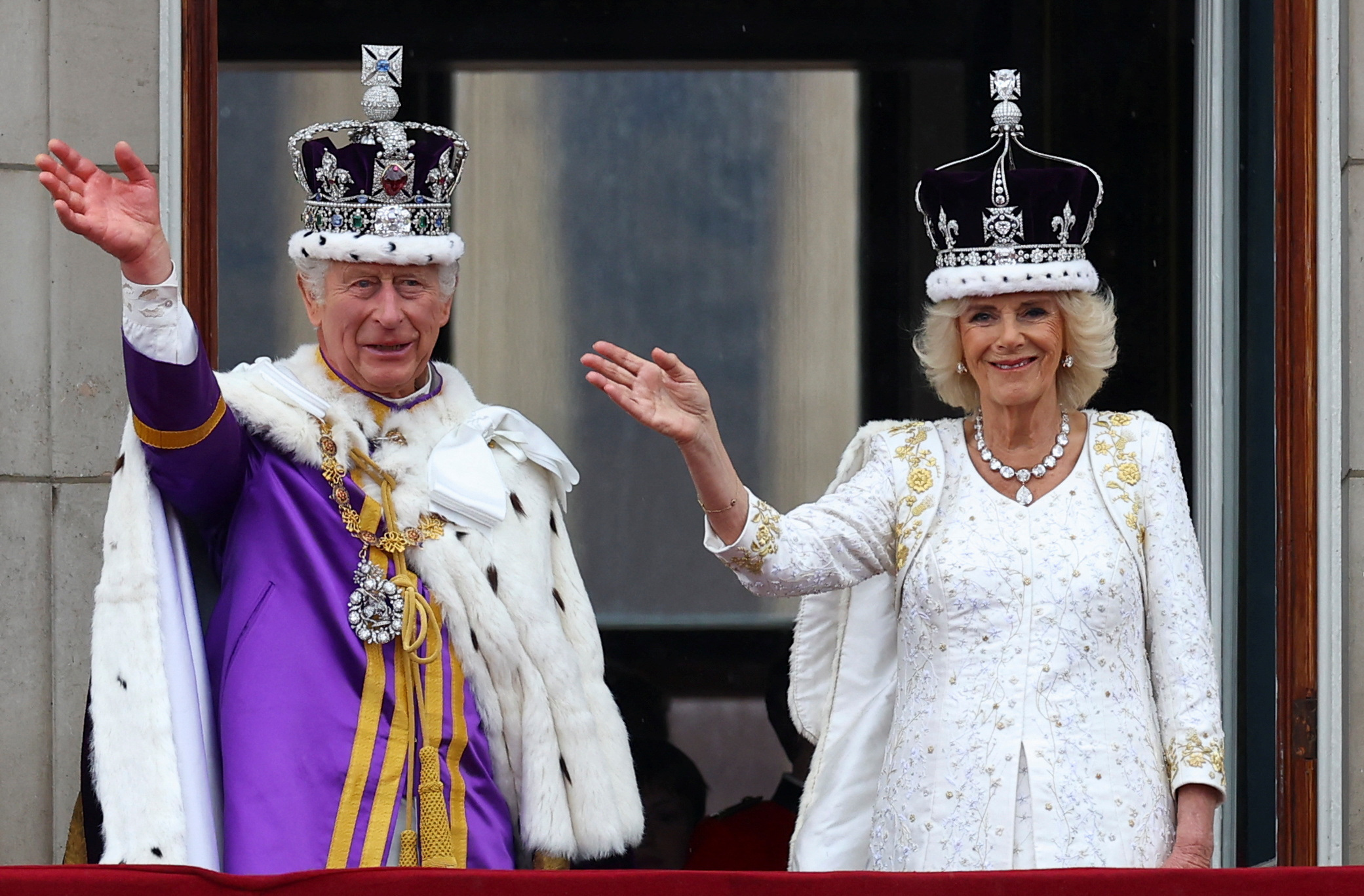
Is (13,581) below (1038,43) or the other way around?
below

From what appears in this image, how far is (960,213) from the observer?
3363 millimetres

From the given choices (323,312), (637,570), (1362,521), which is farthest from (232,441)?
(1362,521)

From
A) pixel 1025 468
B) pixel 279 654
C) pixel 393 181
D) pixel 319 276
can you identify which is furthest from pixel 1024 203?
pixel 279 654

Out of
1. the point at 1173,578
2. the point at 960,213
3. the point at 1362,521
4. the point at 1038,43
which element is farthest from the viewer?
the point at 1038,43

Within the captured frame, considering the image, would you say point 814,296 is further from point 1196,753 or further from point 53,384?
point 1196,753

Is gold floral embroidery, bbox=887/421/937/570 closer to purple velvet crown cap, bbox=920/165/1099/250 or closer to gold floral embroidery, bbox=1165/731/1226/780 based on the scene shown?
purple velvet crown cap, bbox=920/165/1099/250

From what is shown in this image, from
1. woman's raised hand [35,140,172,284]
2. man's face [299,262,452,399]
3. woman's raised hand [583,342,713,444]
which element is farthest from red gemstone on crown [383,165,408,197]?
woman's raised hand [583,342,713,444]

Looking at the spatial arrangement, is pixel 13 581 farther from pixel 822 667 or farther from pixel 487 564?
pixel 822 667

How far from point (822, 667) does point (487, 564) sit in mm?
652

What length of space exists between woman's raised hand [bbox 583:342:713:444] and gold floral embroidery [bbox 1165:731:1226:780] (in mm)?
856

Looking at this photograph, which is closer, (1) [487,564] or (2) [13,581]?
(1) [487,564]

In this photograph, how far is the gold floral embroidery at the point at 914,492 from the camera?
325cm

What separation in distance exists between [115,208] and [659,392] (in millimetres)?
835

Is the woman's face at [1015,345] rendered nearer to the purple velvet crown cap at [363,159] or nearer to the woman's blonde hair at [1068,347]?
the woman's blonde hair at [1068,347]
